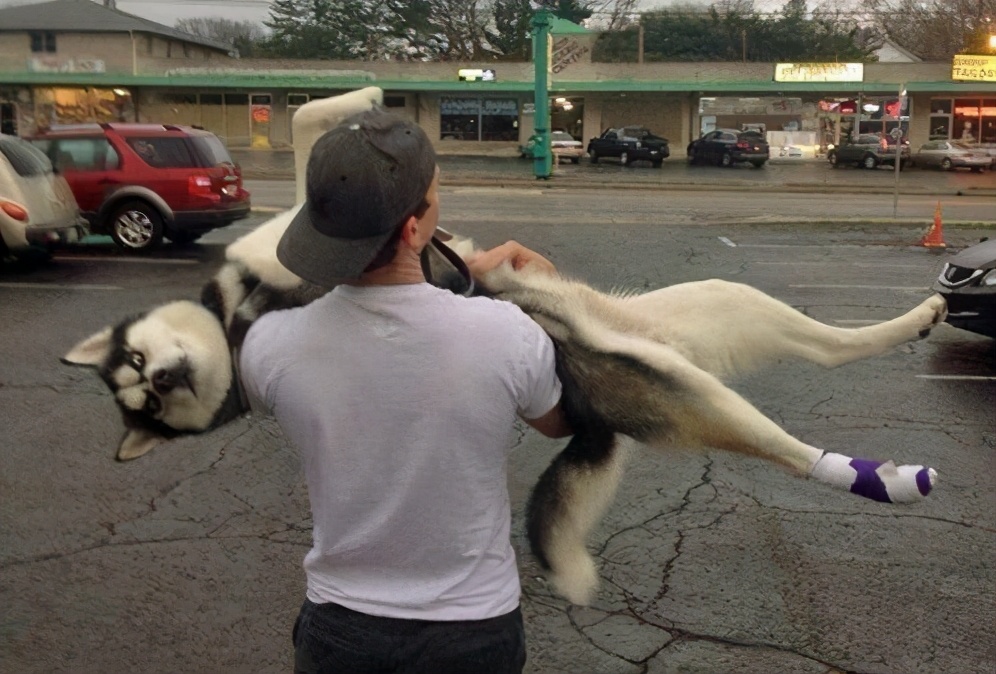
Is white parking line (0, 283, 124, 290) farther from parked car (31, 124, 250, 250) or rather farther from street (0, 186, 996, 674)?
parked car (31, 124, 250, 250)

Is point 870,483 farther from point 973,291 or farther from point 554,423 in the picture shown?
point 973,291

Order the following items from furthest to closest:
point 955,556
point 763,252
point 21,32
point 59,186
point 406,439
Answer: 1. point 21,32
2. point 763,252
3. point 59,186
4. point 955,556
5. point 406,439

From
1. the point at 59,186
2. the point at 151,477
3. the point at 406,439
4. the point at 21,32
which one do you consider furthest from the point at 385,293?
the point at 21,32

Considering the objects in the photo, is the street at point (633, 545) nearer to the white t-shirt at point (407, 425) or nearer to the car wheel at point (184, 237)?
the white t-shirt at point (407, 425)

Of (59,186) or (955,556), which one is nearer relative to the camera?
(955,556)

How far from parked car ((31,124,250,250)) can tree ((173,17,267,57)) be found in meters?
35.8

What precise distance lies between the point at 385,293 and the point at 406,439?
0.24m

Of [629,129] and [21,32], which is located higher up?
[21,32]

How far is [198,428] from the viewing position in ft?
6.84

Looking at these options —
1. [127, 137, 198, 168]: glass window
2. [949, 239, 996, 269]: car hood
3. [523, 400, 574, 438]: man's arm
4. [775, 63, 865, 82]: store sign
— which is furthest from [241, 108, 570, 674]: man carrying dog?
[775, 63, 865, 82]: store sign

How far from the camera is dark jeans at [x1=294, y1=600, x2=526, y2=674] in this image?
175 cm

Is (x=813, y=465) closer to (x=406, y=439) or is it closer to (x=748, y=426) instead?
(x=748, y=426)

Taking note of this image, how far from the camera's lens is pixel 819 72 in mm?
44625

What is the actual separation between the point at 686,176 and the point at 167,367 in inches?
1349
